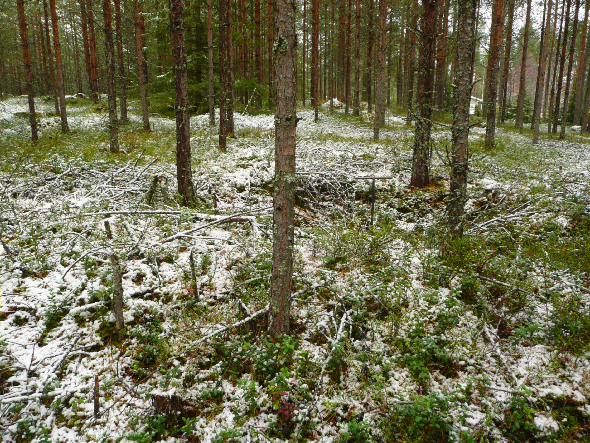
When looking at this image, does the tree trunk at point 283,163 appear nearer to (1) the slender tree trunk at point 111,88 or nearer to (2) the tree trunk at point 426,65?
(2) the tree trunk at point 426,65

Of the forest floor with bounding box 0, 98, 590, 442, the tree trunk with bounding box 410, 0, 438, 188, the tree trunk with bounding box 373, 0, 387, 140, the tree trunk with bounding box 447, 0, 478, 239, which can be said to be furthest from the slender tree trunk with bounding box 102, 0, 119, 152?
the tree trunk with bounding box 447, 0, 478, 239

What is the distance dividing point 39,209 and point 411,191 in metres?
9.82

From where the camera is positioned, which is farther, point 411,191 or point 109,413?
point 411,191

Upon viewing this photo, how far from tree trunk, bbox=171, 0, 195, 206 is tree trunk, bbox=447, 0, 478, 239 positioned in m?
5.93

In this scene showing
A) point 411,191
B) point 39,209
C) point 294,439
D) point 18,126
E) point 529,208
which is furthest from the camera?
point 18,126

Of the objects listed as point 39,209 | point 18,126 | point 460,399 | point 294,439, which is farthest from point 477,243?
point 18,126

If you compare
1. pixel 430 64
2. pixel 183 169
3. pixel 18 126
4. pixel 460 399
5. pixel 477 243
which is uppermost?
pixel 430 64

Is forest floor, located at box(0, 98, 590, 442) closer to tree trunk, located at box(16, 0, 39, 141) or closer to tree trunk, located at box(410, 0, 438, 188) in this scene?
tree trunk, located at box(410, 0, 438, 188)

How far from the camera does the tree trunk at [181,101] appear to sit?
7.30m

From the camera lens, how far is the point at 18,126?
61.6ft

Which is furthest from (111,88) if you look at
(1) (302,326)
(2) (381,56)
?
(1) (302,326)

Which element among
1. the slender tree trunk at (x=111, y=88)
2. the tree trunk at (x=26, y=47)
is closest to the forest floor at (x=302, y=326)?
the slender tree trunk at (x=111, y=88)

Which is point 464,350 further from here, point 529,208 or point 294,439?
point 529,208

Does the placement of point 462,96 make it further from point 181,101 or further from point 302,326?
Answer: point 181,101
